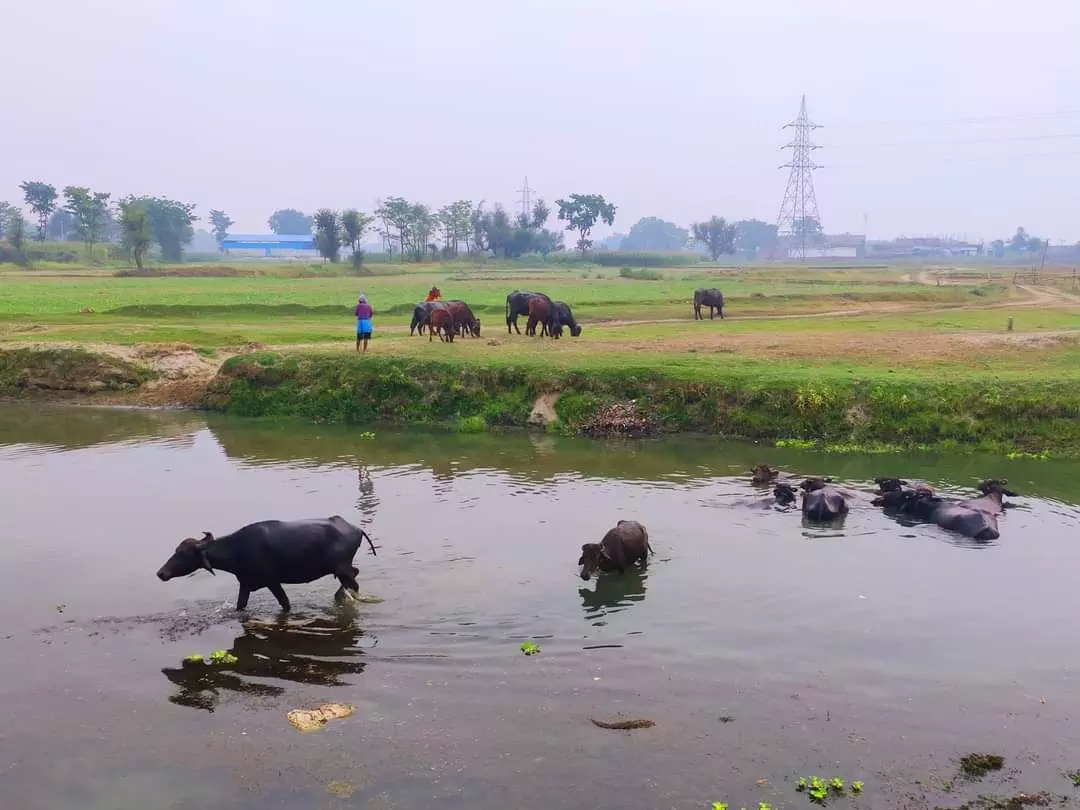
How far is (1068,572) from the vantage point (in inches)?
467

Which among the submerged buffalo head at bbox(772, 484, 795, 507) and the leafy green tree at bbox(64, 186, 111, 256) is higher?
the leafy green tree at bbox(64, 186, 111, 256)

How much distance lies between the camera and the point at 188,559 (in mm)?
10367

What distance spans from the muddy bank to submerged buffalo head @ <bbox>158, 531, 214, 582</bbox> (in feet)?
36.2

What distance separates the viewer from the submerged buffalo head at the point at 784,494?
577 inches

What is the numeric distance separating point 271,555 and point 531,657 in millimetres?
3108

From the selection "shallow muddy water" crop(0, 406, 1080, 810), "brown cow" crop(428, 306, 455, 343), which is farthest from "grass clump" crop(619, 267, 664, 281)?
"shallow muddy water" crop(0, 406, 1080, 810)

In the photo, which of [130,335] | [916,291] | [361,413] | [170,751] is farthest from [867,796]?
[916,291]

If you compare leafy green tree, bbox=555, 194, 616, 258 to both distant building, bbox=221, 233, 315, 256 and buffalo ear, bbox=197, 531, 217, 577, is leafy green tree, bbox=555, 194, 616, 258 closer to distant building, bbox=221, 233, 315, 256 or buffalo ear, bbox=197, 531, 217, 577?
distant building, bbox=221, 233, 315, 256

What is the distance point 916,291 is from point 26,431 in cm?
4310

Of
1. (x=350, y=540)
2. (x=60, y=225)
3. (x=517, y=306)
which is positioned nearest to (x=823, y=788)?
(x=350, y=540)

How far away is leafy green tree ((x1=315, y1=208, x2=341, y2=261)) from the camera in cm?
9231

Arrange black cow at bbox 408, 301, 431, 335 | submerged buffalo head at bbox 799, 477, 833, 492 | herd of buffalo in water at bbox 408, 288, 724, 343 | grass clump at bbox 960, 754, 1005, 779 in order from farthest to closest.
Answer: black cow at bbox 408, 301, 431, 335 < herd of buffalo in water at bbox 408, 288, 724, 343 < submerged buffalo head at bbox 799, 477, 833, 492 < grass clump at bbox 960, 754, 1005, 779

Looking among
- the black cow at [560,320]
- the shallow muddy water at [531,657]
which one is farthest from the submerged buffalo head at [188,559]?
the black cow at [560,320]

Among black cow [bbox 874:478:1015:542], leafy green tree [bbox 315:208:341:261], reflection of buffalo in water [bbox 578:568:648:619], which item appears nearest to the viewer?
reflection of buffalo in water [bbox 578:568:648:619]
